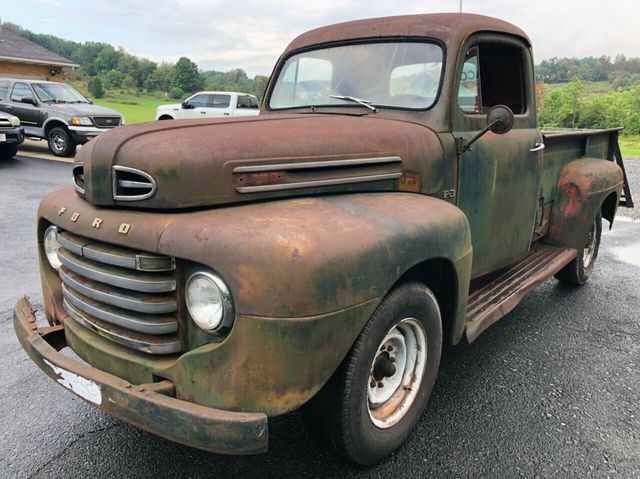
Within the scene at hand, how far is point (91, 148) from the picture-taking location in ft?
7.62

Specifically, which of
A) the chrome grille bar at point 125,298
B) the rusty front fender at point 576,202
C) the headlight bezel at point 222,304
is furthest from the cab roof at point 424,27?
the chrome grille bar at point 125,298

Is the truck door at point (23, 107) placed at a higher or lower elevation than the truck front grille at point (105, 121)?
higher

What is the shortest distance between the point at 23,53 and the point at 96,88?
3090 cm

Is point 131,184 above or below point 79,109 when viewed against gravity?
below

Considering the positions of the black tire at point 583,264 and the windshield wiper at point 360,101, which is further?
the black tire at point 583,264

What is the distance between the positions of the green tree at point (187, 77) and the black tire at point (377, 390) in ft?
182

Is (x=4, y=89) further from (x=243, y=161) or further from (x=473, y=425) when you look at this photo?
(x=473, y=425)

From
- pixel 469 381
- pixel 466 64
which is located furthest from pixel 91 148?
pixel 469 381

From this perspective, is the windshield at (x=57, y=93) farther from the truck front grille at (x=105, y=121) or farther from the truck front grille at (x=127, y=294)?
the truck front grille at (x=127, y=294)

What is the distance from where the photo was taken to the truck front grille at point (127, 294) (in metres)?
2.01

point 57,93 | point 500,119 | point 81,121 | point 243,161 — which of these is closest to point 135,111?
point 57,93

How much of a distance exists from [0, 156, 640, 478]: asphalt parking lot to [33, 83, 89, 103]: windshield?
36.4ft

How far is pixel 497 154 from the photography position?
3.36 m

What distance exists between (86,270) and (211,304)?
667 mm
